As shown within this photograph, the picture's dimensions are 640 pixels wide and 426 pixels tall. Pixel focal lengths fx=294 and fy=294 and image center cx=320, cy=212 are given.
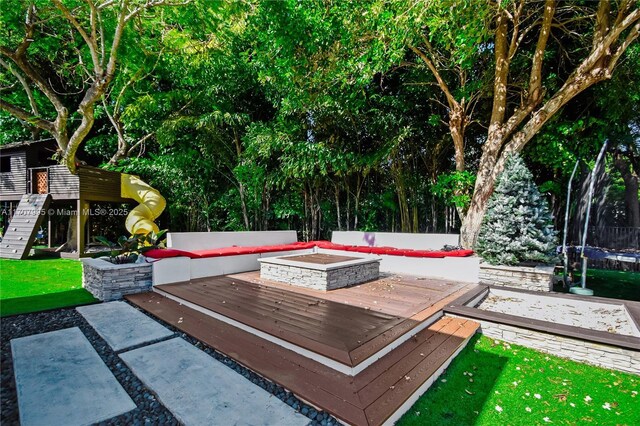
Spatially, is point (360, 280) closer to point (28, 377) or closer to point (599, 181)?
point (28, 377)

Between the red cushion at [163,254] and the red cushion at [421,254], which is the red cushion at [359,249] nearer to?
the red cushion at [421,254]

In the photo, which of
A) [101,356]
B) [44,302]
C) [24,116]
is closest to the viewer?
[101,356]

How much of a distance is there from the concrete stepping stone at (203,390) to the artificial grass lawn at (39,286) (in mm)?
2467

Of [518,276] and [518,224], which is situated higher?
[518,224]

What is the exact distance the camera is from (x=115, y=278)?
420cm

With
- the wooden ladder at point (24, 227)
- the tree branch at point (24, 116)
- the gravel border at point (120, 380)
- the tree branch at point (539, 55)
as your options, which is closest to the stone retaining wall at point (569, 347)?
the gravel border at point (120, 380)

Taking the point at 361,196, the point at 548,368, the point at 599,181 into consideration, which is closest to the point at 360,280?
the point at 548,368

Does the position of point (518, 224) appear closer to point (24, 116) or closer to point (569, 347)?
point (569, 347)

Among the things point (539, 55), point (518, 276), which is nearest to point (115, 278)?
point (518, 276)

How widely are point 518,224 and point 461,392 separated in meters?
3.48

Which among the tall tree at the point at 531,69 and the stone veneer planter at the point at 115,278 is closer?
the stone veneer planter at the point at 115,278

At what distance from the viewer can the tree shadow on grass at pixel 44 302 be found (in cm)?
370

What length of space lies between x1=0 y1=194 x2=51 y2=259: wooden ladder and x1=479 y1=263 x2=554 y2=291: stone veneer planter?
438 inches

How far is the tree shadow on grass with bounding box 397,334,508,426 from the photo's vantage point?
1.90 metres
